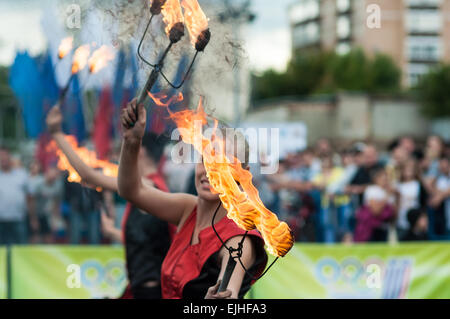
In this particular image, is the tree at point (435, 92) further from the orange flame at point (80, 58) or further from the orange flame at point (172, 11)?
the orange flame at point (172, 11)

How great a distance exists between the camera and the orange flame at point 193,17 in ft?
8.90

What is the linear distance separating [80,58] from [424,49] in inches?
2931

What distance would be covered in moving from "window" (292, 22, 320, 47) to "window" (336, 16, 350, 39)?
472cm

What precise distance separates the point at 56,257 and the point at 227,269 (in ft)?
13.8

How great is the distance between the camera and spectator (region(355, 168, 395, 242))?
8.03 m

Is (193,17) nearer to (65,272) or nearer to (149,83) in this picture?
(149,83)

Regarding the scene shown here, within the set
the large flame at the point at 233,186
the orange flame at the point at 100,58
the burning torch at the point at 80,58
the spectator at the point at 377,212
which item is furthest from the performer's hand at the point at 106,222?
the spectator at the point at 377,212

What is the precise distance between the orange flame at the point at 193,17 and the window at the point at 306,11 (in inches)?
3261

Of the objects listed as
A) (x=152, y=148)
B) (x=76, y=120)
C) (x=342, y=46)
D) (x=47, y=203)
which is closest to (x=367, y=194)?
(x=76, y=120)

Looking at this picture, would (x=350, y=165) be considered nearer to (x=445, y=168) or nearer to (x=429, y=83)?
(x=445, y=168)

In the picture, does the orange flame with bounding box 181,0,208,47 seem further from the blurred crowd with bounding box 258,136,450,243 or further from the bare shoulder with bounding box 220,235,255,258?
the blurred crowd with bounding box 258,136,450,243

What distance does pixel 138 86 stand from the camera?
306cm

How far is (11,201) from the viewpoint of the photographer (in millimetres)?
9625
